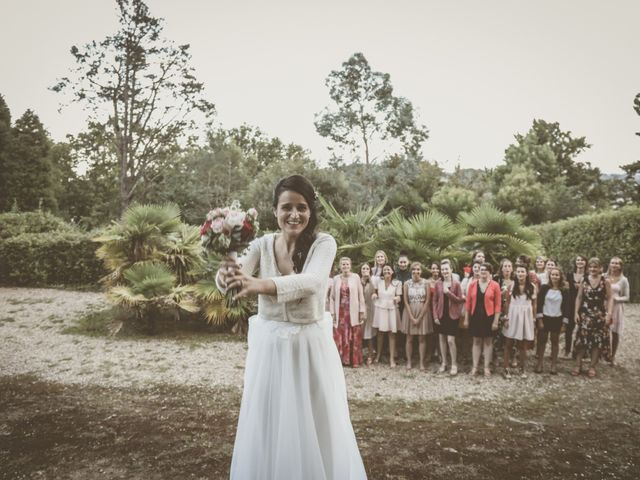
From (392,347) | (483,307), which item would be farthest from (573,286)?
(392,347)

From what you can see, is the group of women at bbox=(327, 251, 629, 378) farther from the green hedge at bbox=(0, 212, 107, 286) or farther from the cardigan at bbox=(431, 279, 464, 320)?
the green hedge at bbox=(0, 212, 107, 286)

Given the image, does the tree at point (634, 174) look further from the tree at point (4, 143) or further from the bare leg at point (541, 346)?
the tree at point (4, 143)

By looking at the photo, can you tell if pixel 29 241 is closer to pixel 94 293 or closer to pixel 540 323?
pixel 94 293

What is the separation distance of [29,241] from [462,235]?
1902cm

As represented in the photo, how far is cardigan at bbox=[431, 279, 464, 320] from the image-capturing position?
26.8 ft

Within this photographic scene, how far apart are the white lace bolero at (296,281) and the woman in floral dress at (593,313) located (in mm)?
7405

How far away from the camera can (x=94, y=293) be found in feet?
58.3

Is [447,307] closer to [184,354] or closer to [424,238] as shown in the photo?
[424,238]

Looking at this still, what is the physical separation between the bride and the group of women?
239 inches

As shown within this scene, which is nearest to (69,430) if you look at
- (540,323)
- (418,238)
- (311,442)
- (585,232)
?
(311,442)

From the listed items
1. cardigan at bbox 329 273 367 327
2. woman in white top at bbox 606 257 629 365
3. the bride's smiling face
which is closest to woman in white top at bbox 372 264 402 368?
cardigan at bbox 329 273 367 327

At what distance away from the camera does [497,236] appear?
956 centimetres

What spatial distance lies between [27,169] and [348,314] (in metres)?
40.3

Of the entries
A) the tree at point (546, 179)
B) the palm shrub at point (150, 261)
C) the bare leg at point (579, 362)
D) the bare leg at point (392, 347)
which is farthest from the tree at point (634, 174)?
the palm shrub at point (150, 261)
